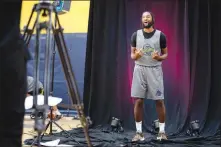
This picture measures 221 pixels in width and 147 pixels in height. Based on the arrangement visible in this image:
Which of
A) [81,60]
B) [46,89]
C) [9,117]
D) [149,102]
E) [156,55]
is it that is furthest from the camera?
[81,60]

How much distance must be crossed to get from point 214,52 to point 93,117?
185 cm

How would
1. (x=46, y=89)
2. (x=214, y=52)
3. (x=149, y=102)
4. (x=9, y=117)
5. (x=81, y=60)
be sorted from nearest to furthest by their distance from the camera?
(x=9, y=117) < (x=46, y=89) < (x=214, y=52) < (x=149, y=102) < (x=81, y=60)

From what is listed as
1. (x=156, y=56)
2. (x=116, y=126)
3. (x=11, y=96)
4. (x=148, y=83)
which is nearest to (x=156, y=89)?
(x=148, y=83)

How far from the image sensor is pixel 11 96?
150 centimetres

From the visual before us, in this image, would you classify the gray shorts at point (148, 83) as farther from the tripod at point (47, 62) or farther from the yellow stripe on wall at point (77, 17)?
the yellow stripe on wall at point (77, 17)

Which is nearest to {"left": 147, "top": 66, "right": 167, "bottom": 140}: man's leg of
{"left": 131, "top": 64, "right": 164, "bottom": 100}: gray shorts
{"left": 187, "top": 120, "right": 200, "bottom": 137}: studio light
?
{"left": 131, "top": 64, "right": 164, "bottom": 100}: gray shorts

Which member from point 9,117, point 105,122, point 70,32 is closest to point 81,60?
point 70,32

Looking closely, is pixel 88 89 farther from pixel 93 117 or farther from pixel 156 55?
pixel 156 55

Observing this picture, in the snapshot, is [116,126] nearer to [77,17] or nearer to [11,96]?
[77,17]

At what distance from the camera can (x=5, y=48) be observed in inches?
58.8

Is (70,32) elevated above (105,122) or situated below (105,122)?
above

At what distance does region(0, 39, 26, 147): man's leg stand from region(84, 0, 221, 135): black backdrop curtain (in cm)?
326

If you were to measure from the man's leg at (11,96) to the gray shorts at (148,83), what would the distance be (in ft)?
8.71

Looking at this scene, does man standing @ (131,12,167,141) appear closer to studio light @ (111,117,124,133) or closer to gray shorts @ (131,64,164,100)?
gray shorts @ (131,64,164,100)
